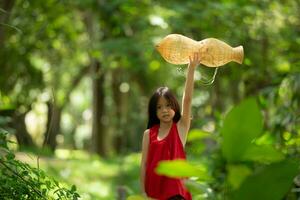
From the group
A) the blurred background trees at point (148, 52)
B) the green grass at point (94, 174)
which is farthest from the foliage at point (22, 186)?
the green grass at point (94, 174)

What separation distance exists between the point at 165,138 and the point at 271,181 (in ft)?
6.77

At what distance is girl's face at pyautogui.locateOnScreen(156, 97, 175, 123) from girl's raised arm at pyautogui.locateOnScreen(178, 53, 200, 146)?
0.24 feet

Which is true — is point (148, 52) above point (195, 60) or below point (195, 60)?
below

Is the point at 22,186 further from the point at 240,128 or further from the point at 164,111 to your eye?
the point at 240,128

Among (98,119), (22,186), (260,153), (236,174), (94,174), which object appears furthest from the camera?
(98,119)

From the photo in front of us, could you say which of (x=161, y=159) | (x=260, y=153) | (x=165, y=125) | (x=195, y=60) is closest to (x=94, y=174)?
(x=165, y=125)

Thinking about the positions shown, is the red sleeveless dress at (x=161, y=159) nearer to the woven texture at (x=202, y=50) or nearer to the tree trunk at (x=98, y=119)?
the woven texture at (x=202, y=50)

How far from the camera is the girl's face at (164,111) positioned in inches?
153

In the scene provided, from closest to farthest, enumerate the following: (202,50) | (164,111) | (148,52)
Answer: (202,50), (164,111), (148,52)

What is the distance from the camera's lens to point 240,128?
183 centimetres

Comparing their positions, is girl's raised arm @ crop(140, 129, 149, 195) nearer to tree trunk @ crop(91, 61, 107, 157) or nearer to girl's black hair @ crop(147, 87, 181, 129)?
girl's black hair @ crop(147, 87, 181, 129)

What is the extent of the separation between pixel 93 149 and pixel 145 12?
9.03 m

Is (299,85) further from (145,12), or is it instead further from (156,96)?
(145,12)

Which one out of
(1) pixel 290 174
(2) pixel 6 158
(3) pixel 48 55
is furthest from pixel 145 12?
(3) pixel 48 55
